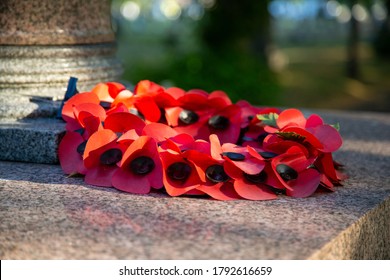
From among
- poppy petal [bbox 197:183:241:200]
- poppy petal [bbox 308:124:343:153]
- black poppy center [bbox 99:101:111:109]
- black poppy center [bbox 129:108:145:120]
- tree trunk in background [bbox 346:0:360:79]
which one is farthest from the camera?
tree trunk in background [bbox 346:0:360:79]

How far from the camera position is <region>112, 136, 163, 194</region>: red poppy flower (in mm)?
2854

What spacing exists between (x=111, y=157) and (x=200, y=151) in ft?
1.38

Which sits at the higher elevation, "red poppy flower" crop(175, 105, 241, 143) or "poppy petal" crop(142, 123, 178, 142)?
"poppy petal" crop(142, 123, 178, 142)

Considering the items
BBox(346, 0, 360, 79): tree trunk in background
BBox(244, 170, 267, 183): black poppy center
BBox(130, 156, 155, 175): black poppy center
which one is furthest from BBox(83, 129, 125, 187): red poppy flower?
BBox(346, 0, 360, 79): tree trunk in background

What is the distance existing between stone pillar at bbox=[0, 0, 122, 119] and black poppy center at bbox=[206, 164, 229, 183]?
1.31 metres

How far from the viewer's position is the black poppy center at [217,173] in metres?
2.85

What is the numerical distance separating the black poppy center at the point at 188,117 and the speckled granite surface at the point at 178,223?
2.31 ft

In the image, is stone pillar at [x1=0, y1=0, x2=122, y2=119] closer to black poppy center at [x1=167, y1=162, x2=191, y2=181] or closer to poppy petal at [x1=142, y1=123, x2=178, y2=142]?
poppy petal at [x1=142, y1=123, x2=178, y2=142]

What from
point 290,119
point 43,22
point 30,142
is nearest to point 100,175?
point 30,142

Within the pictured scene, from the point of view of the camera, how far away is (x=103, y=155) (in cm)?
298

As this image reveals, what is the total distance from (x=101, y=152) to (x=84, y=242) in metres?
0.83

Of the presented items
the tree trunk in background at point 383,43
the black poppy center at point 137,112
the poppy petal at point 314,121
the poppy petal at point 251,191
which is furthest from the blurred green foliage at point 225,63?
the tree trunk in background at point 383,43

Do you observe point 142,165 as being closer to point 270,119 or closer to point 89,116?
point 89,116

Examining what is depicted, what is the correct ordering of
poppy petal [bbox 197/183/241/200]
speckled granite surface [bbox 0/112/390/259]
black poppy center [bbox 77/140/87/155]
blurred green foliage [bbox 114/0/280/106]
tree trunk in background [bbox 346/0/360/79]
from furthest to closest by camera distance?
1. tree trunk in background [bbox 346/0/360/79]
2. blurred green foliage [bbox 114/0/280/106]
3. black poppy center [bbox 77/140/87/155]
4. poppy petal [bbox 197/183/241/200]
5. speckled granite surface [bbox 0/112/390/259]
